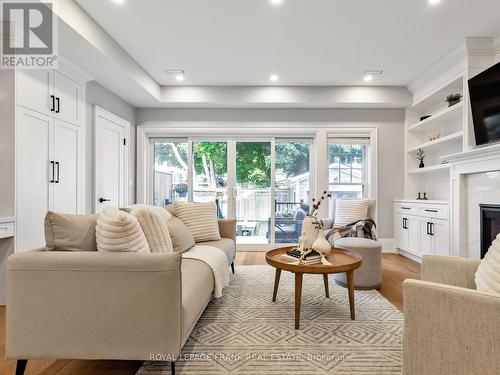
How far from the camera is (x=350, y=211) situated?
13.1 feet

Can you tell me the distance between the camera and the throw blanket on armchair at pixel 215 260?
211 cm

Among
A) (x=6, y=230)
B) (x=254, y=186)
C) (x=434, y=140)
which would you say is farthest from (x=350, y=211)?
(x=6, y=230)

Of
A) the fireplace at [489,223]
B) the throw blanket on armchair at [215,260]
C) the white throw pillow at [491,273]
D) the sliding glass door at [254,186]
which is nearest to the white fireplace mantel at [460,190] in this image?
the fireplace at [489,223]

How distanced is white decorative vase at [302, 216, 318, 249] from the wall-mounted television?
1.99 meters

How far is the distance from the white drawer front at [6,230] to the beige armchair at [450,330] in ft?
9.31

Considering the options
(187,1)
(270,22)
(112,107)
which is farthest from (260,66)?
(112,107)

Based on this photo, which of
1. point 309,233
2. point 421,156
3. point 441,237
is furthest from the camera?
point 421,156

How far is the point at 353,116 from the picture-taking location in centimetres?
462

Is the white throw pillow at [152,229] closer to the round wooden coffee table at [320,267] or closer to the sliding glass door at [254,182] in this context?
the round wooden coffee table at [320,267]

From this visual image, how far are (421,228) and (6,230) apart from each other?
4615 millimetres

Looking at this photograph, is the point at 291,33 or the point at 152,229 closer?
the point at 152,229

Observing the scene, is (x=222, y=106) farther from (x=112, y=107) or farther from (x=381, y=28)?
(x=381, y=28)

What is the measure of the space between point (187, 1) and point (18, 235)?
248 cm

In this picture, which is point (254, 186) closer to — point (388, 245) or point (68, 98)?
point (388, 245)
